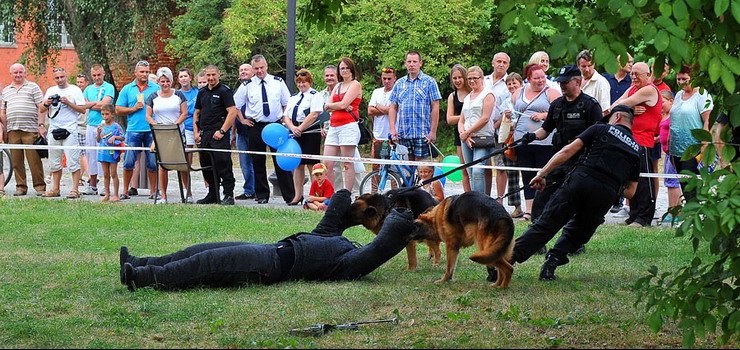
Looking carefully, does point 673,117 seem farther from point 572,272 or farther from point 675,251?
point 572,272

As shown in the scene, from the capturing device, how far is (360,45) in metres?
31.2

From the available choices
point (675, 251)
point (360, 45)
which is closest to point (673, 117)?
point (675, 251)

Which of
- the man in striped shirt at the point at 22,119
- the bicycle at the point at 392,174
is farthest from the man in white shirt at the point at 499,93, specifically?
the man in striped shirt at the point at 22,119

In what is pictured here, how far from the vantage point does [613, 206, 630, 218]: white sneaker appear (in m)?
14.9

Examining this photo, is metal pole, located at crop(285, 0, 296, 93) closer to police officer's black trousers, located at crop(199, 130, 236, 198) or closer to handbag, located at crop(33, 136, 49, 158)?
police officer's black trousers, located at crop(199, 130, 236, 198)

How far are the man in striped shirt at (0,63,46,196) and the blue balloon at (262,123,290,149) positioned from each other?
422 centimetres

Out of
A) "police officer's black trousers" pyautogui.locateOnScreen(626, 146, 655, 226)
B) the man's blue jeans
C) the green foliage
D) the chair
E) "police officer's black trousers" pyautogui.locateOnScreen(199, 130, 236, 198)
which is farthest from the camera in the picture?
the green foliage

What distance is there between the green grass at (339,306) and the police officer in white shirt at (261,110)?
474 centimetres

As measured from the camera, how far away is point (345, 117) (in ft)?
51.5

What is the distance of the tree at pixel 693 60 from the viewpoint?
18.1 feet

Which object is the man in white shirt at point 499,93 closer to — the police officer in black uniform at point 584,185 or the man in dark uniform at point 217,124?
the man in dark uniform at point 217,124

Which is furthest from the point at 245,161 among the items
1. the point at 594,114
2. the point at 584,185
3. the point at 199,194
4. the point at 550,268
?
the point at 584,185

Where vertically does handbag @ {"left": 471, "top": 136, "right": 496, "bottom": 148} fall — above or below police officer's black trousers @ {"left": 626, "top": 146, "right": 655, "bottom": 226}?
above

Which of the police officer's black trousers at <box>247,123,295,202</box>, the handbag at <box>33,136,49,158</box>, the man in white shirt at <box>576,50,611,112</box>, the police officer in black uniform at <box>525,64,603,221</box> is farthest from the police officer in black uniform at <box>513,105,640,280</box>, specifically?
the handbag at <box>33,136,49,158</box>
